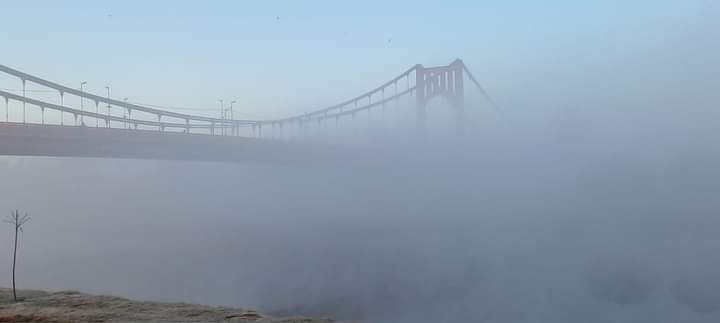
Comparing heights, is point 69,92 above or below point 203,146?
above

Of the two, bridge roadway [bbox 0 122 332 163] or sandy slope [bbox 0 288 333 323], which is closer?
sandy slope [bbox 0 288 333 323]

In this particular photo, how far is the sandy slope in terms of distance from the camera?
13992 millimetres

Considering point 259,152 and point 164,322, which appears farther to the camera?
point 259,152

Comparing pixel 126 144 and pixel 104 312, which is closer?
pixel 104 312

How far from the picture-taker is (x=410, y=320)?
24047 millimetres

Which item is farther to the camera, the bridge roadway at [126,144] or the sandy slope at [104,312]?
the bridge roadway at [126,144]

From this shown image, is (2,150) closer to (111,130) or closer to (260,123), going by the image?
→ (111,130)

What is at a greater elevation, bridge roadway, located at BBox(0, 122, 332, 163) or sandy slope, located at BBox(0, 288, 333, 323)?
bridge roadway, located at BBox(0, 122, 332, 163)

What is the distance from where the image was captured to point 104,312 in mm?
15188

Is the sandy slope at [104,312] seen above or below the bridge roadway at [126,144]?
below

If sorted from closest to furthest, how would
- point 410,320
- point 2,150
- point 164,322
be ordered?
1. point 164,322
2. point 410,320
3. point 2,150

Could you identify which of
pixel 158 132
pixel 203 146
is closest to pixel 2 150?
pixel 158 132

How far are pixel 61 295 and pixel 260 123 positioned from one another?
86.1 feet

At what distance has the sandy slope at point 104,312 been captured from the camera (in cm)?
1399
